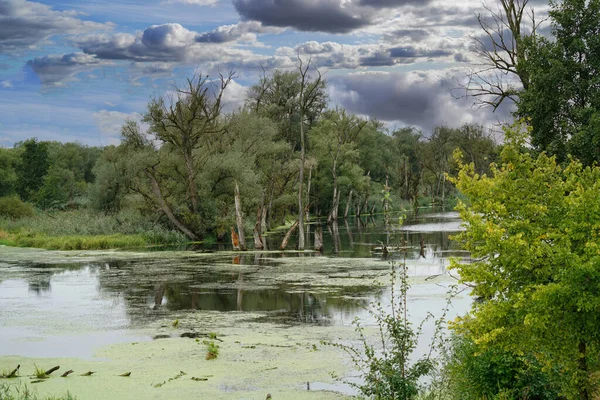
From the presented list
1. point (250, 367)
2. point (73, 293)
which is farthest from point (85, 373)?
point (73, 293)

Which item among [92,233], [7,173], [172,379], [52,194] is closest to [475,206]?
[172,379]

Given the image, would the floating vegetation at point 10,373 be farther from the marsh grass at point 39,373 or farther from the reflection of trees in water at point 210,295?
the reflection of trees in water at point 210,295

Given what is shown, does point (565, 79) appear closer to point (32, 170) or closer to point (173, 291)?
point (173, 291)

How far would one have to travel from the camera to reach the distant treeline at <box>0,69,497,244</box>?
41750 millimetres

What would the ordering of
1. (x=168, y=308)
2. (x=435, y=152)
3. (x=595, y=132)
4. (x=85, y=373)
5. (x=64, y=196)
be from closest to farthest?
1. (x=85, y=373)
2. (x=168, y=308)
3. (x=595, y=132)
4. (x=64, y=196)
5. (x=435, y=152)

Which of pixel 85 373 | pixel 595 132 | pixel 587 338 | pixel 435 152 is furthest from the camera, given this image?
pixel 435 152

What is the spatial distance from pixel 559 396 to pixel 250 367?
16.6 feet

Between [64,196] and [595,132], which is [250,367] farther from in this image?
[64,196]

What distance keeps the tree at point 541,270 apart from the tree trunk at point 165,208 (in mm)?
34243

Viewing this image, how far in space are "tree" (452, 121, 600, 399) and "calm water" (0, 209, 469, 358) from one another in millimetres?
1459

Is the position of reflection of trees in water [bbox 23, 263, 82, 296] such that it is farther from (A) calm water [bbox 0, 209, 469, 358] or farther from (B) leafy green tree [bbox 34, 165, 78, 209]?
(B) leafy green tree [bbox 34, 165, 78, 209]

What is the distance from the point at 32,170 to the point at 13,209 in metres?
22.6

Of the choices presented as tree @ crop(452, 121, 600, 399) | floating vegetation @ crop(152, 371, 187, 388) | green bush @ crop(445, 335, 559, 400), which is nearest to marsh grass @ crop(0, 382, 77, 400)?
floating vegetation @ crop(152, 371, 187, 388)

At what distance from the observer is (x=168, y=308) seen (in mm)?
17250
